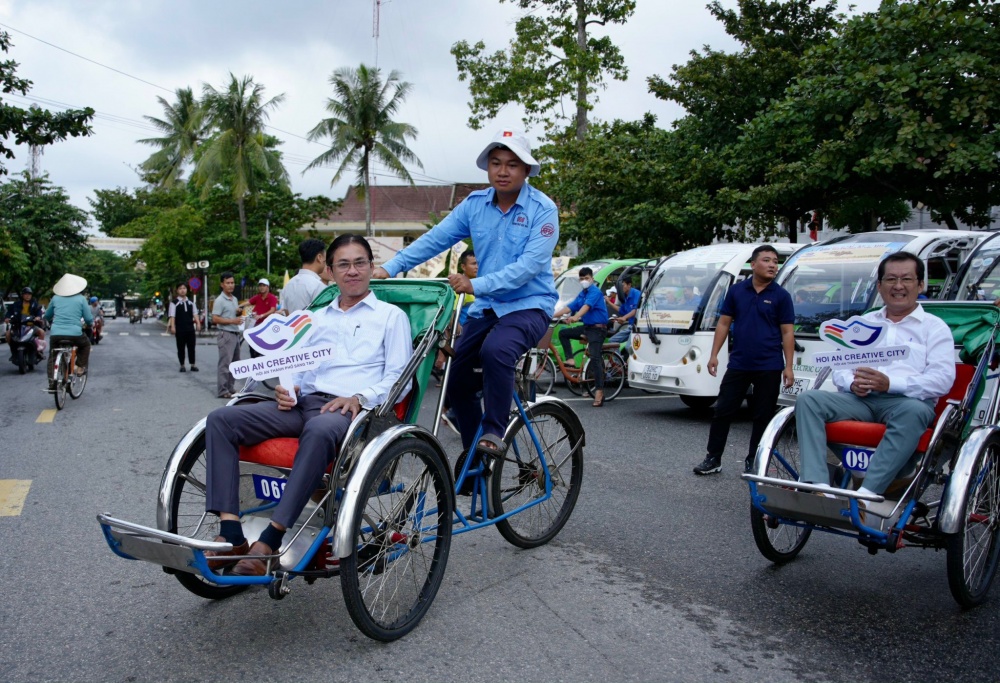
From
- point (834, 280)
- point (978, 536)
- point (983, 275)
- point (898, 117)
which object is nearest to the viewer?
point (978, 536)

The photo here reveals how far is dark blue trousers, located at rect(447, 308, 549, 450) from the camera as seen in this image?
14.3 ft

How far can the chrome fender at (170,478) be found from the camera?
357 centimetres

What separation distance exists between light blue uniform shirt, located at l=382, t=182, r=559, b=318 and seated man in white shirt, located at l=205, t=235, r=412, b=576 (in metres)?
0.30

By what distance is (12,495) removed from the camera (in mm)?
6379

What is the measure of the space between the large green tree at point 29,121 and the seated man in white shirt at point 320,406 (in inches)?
575

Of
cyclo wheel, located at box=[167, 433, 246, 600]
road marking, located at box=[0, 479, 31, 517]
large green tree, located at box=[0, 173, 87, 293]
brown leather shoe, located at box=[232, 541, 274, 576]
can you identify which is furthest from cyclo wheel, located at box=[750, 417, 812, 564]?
large green tree, located at box=[0, 173, 87, 293]

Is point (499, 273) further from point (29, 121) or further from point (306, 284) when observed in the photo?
point (29, 121)

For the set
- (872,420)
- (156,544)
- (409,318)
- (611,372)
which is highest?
(409,318)

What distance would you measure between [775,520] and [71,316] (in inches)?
439

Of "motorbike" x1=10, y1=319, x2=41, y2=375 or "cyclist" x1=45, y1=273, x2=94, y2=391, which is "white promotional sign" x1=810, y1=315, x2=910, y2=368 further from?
"motorbike" x1=10, y1=319, x2=41, y2=375

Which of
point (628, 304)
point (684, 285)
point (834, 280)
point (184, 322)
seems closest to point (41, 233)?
point (184, 322)

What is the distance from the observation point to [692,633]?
379 centimetres

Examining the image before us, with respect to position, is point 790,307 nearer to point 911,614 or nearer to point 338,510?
point 911,614

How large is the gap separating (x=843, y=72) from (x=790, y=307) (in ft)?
32.7
